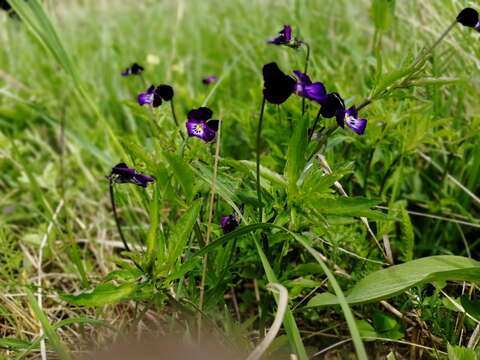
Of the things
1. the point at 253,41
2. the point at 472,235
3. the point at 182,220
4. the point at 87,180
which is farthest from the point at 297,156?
the point at 253,41

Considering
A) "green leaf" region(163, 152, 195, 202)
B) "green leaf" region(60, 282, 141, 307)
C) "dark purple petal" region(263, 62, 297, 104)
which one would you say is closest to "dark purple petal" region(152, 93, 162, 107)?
"green leaf" region(163, 152, 195, 202)

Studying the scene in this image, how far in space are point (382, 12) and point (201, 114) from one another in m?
0.81

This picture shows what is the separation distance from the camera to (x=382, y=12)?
1.79m

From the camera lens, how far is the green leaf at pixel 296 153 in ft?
3.93

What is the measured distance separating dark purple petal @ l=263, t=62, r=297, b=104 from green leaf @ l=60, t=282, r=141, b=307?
19.5 inches

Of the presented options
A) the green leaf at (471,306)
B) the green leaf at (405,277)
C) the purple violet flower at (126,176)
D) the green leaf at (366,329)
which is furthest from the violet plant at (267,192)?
Answer: the green leaf at (471,306)

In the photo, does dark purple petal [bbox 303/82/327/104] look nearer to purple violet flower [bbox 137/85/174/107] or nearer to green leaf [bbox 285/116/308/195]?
green leaf [bbox 285/116/308/195]

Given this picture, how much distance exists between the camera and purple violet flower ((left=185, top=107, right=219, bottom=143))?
4.39 ft

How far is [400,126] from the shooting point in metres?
1.64

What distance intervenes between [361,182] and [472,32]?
0.70 metres

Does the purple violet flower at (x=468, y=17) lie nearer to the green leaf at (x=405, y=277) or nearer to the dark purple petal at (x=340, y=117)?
the dark purple petal at (x=340, y=117)

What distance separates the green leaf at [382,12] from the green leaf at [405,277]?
2.81ft

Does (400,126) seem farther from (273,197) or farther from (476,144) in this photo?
(273,197)

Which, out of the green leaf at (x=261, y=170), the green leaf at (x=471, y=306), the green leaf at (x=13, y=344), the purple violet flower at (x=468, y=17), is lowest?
the green leaf at (x=471, y=306)
